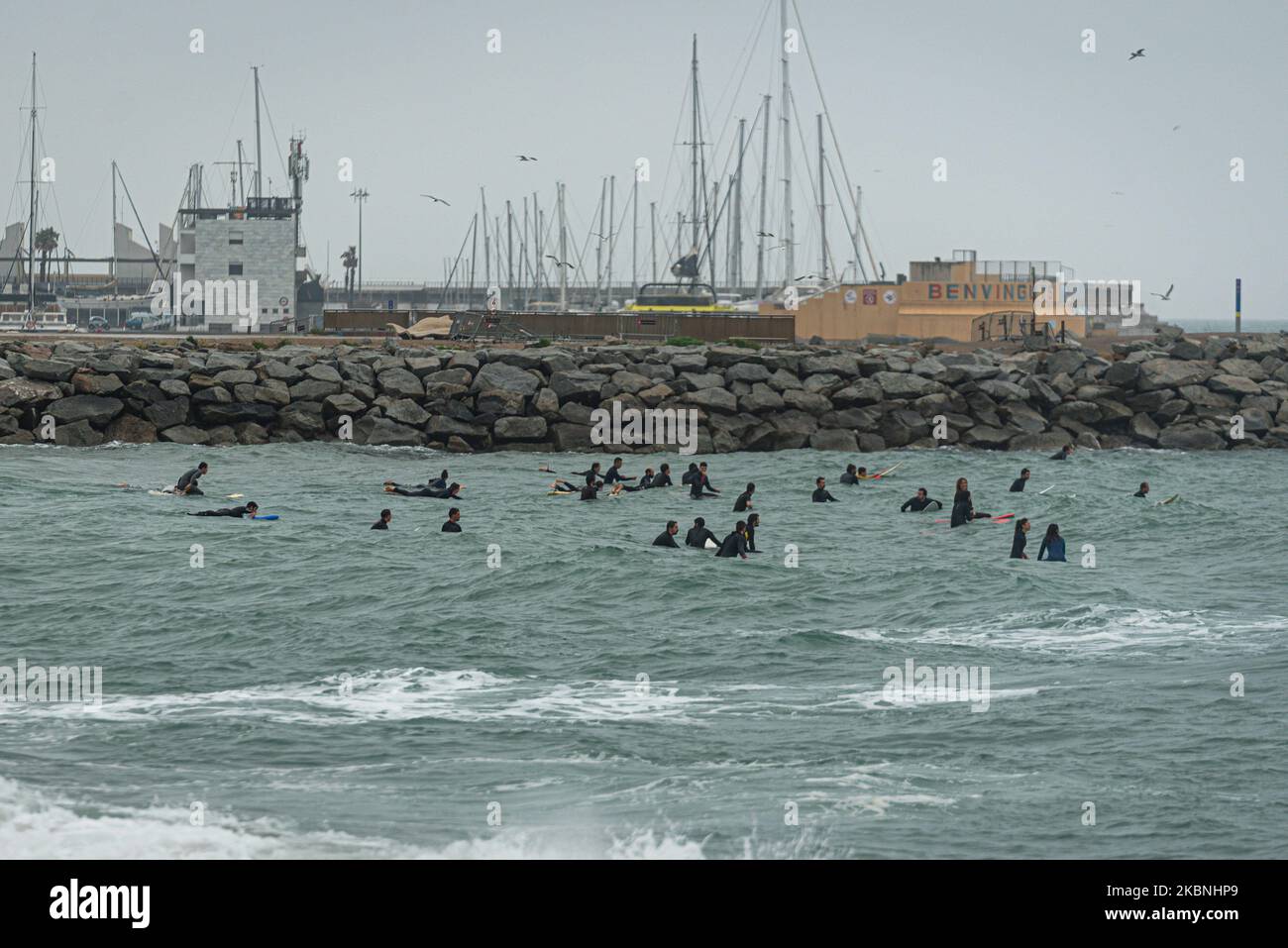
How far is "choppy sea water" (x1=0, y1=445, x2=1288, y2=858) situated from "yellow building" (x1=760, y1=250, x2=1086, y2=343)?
1098 inches

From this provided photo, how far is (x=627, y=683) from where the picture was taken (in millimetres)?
18406

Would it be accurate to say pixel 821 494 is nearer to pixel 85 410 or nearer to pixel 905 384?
pixel 905 384

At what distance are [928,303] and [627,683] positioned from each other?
155ft

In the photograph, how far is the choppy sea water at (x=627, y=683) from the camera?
12789 mm

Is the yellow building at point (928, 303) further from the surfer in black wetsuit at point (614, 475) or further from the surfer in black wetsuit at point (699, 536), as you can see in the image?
the surfer in black wetsuit at point (699, 536)

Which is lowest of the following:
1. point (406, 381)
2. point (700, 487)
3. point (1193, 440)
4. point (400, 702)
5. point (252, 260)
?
point (400, 702)

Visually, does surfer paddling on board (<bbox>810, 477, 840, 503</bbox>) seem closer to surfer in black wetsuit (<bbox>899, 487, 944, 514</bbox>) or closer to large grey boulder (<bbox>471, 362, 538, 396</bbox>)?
surfer in black wetsuit (<bbox>899, 487, 944, 514</bbox>)

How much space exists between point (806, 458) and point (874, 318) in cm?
2095

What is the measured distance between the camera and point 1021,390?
1912 inches

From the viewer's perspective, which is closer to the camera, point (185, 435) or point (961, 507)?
point (961, 507)

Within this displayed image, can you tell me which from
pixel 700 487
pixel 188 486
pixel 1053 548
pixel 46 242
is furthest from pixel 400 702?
pixel 46 242

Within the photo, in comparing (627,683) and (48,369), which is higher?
(48,369)

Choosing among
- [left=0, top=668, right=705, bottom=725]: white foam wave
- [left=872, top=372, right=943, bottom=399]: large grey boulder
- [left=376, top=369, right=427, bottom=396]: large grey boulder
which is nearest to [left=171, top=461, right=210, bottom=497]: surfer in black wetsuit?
[left=376, top=369, right=427, bottom=396]: large grey boulder

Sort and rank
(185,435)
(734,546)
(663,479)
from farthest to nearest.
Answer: (185,435)
(663,479)
(734,546)
